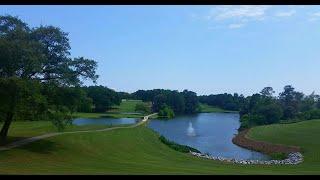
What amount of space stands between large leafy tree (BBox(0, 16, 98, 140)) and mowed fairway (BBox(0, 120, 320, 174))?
2886 millimetres

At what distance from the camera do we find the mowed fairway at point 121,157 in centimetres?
2109

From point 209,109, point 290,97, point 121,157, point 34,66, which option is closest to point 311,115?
point 290,97

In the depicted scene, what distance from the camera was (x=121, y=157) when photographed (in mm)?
33969

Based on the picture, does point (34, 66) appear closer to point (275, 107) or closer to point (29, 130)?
point (29, 130)

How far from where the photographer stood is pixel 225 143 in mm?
59125

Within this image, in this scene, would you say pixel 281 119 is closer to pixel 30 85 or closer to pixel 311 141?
pixel 311 141

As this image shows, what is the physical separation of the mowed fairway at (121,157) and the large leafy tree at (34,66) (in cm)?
289

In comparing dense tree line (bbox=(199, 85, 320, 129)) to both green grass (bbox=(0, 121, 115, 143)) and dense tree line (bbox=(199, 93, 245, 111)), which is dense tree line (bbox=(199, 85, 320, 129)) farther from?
green grass (bbox=(0, 121, 115, 143))

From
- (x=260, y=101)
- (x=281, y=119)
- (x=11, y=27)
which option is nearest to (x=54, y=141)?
(x=11, y=27)

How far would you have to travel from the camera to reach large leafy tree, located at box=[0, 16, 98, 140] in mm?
27281

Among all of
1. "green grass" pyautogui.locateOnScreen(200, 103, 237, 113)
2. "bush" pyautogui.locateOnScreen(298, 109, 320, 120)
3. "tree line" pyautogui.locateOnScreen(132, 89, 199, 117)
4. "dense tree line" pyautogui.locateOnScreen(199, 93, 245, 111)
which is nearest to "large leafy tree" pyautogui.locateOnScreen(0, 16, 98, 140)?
"bush" pyautogui.locateOnScreen(298, 109, 320, 120)

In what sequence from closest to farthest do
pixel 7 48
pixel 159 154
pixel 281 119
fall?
pixel 7 48, pixel 159 154, pixel 281 119

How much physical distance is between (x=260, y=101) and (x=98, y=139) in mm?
75534

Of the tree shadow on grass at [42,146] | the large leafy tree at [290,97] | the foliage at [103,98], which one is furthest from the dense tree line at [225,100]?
the tree shadow on grass at [42,146]
